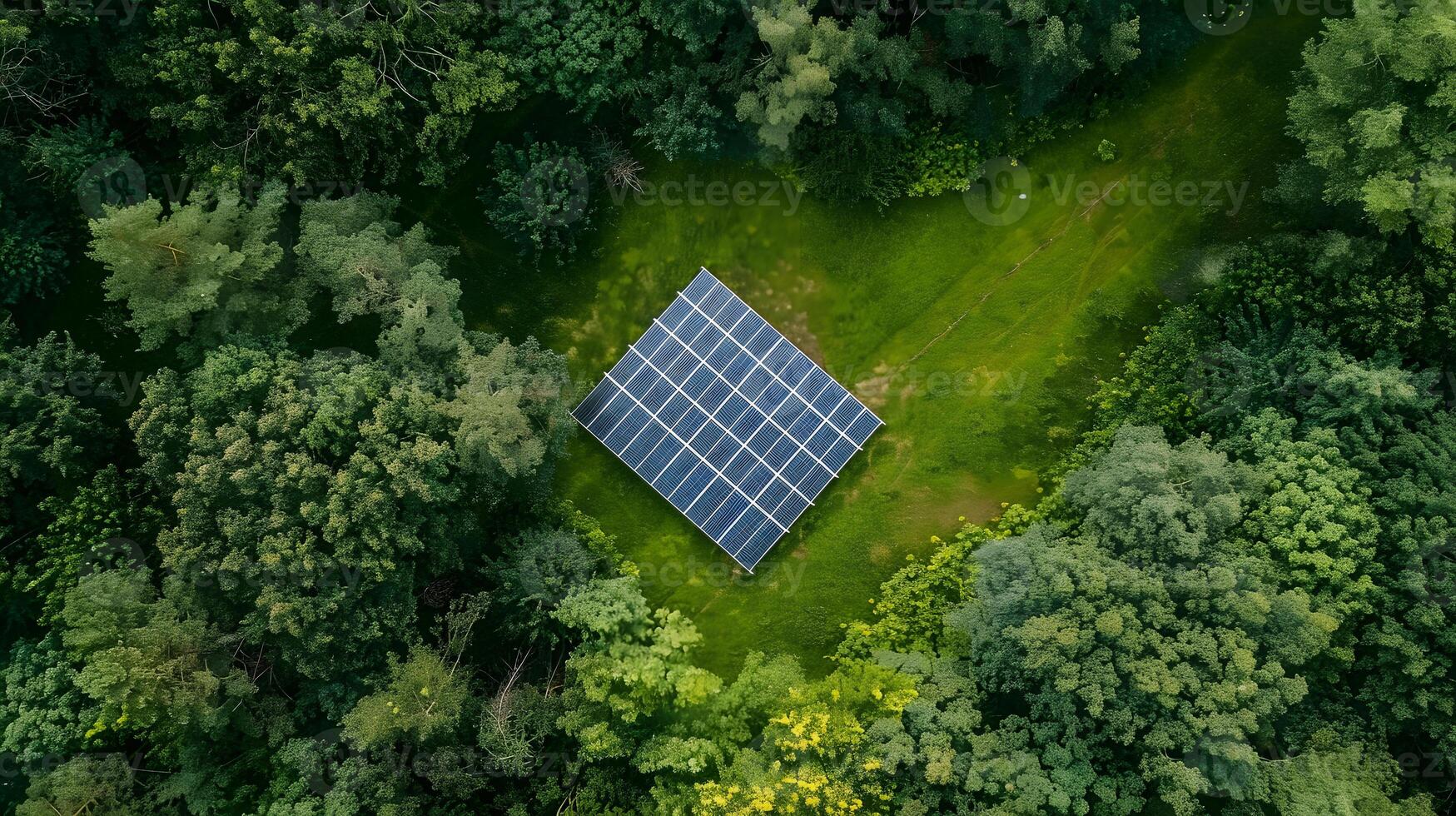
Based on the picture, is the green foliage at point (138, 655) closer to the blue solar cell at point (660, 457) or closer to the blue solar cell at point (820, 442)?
the blue solar cell at point (660, 457)

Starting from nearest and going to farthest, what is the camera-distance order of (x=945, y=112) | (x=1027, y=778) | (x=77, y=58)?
(x=1027, y=778) < (x=77, y=58) < (x=945, y=112)

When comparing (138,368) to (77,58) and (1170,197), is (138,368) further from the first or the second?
(1170,197)

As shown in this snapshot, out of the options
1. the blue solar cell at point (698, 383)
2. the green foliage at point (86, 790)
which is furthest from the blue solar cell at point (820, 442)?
the green foliage at point (86, 790)

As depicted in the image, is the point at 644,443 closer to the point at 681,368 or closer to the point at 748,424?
the point at 681,368

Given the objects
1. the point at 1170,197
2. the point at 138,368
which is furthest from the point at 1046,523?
the point at 138,368

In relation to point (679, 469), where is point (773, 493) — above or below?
above

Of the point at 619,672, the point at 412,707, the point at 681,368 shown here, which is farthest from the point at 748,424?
the point at 412,707

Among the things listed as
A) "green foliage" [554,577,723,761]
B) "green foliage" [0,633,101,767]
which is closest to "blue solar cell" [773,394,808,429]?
"green foliage" [554,577,723,761]
